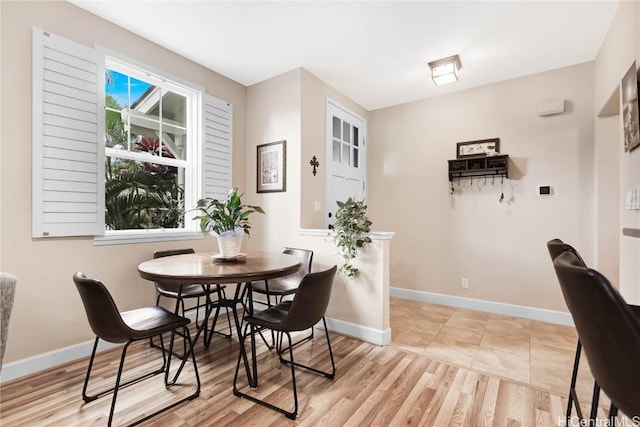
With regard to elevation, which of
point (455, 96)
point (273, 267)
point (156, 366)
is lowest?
point (156, 366)

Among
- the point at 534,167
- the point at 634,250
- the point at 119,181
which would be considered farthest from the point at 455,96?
the point at 119,181

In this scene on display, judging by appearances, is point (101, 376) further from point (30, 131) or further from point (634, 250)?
point (634, 250)

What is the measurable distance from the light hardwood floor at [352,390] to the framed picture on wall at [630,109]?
65.3 inches

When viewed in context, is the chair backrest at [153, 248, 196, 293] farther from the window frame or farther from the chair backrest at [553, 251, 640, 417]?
the chair backrest at [553, 251, 640, 417]

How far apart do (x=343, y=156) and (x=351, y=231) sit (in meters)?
1.67

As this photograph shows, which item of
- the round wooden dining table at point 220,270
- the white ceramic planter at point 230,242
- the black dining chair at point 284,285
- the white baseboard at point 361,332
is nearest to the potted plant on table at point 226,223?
the white ceramic planter at point 230,242

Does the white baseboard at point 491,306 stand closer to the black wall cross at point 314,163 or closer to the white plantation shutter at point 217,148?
the black wall cross at point 314,163

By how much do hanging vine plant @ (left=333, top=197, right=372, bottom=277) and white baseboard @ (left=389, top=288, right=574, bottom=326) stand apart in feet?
5.66

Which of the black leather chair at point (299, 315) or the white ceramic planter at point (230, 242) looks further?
the white ceramic planter at point (230, 242)

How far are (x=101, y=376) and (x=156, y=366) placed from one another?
0.33 meters

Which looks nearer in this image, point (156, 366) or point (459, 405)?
point (459, 405)

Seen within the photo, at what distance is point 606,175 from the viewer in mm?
2869

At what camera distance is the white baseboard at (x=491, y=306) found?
125 inches

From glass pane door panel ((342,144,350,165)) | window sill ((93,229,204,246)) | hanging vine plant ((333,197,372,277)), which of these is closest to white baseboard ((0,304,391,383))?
hanging vine plant ((333,197,372,277))
